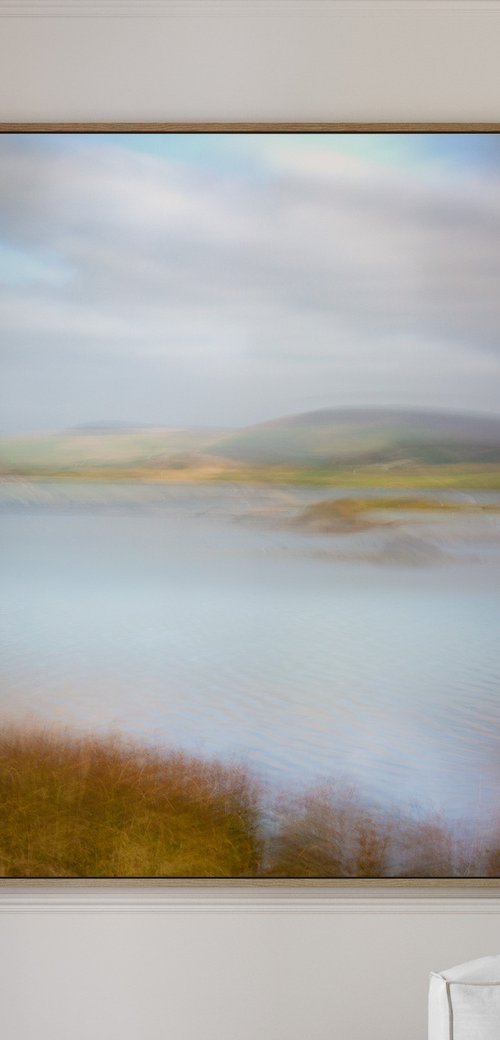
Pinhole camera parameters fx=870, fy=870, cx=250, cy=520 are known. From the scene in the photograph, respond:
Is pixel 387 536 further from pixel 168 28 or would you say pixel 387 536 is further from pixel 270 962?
Result: pixel 168 28

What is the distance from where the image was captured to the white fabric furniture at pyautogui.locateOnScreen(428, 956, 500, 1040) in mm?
1141

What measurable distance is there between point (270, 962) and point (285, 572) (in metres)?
0.83

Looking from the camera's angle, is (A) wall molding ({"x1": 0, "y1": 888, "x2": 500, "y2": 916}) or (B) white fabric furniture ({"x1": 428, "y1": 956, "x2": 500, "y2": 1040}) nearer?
(B) white fabric furniture ({"x1": 428, "y1": 956, "x2": 500, "y2": 1040})

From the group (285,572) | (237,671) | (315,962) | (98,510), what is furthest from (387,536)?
(315,962)

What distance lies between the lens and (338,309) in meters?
1.91

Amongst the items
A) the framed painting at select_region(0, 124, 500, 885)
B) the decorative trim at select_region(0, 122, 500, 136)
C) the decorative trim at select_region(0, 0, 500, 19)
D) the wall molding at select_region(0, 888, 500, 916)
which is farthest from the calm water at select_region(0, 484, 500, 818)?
the decorative trim at select_region(0, 0, 500, 19)

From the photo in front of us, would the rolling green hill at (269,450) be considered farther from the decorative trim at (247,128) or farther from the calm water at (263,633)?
the decorative trim at (247,128)

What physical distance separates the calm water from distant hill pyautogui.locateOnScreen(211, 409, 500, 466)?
3.3 inches

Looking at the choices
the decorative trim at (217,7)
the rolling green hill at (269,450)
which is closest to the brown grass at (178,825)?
the rolling green hill at (269,450)

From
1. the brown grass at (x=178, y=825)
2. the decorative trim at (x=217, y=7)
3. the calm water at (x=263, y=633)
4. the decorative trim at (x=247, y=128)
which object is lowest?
the brown grass at (x=178, y=825)

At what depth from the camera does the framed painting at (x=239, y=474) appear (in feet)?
6.11

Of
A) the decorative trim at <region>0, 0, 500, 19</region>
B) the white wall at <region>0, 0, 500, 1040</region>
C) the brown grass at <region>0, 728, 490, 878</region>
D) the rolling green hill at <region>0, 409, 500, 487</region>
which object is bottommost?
the white wall at <region>0, 0, 500, 1040</region>

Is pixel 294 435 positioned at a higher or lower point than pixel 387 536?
higher

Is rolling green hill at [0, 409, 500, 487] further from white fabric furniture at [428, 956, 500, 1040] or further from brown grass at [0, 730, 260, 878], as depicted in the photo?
white fabric furniture at [428, 956, 500, 1040]
